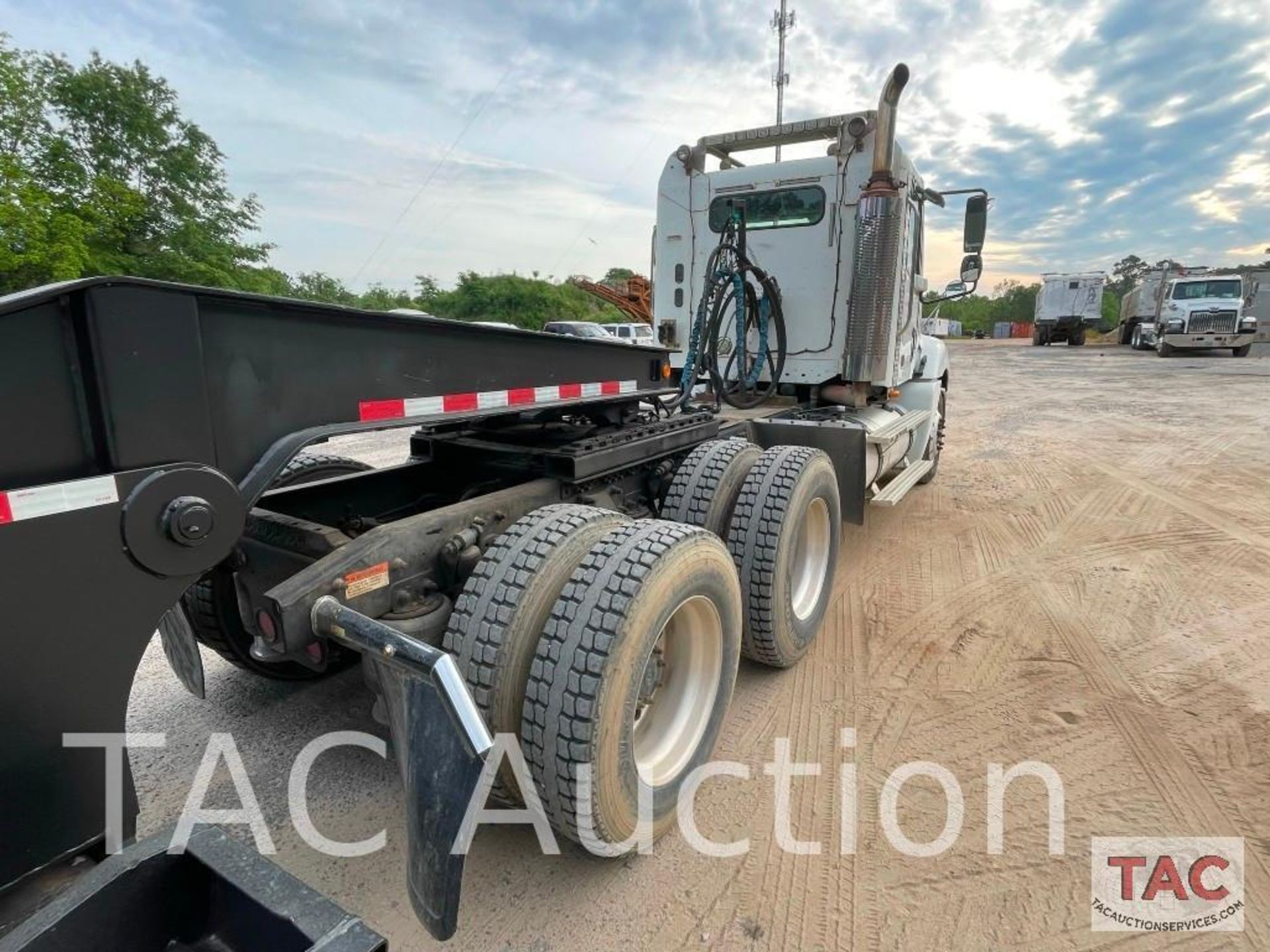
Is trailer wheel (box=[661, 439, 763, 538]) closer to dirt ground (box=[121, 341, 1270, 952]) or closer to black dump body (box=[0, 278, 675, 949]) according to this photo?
dirt ground (box=[121, 341, 1270, 952])

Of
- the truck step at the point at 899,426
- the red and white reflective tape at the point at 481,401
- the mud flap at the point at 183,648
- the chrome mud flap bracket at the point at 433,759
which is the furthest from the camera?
the truck step at the point at 899,426

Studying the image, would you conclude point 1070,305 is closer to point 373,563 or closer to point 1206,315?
point 1206,315

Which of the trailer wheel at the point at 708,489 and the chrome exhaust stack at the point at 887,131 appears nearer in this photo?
the trailer wheel at the point at 708,489

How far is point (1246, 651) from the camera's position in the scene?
11.7 feet

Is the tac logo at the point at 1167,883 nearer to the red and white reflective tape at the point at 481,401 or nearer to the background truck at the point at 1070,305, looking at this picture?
the red and white reflective tape at the point at 481,401

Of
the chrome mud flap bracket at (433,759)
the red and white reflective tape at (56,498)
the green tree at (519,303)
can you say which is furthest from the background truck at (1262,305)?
the red and white reflective tape at (56,498)

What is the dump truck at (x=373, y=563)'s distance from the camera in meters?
1.24

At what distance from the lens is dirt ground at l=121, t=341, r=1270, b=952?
203cm

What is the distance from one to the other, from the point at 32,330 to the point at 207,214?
2419 centimetres

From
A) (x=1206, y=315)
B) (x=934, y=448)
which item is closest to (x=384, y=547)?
(x=934, y=448)

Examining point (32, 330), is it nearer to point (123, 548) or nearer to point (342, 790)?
point (123, 548)

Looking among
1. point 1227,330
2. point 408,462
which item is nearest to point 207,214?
point 408,462

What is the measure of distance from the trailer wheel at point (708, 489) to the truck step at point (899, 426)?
1.23 m

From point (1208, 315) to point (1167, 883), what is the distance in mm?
27624
